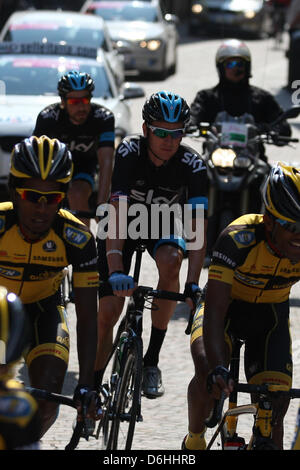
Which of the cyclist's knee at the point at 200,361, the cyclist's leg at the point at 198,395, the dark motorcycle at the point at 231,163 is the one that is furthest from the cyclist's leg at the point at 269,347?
the dark motorcycle at the point at 231,163

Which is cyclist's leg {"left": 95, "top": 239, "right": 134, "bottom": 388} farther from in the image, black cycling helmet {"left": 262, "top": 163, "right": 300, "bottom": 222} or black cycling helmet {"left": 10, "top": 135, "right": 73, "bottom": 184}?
black cycling helmet {"left": 262, "top": 163, "right": 300, "bottom": 222}

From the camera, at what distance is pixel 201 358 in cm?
570

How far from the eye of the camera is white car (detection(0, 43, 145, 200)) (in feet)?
42.9

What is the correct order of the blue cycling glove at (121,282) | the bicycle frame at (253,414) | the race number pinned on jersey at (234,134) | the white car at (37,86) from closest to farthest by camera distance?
the bicycle frame at (253,414) < the blue cycling glove at (121,282) < the race number pinned on jersey at (234,134) < the white car at (37,86)

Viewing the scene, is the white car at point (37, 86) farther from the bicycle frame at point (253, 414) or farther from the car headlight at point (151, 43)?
the car headlight at point (151, 43)

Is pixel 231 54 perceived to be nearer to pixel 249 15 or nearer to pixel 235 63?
pixel 235 63

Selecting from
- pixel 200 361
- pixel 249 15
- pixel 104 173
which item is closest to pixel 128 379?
pixel 200 361

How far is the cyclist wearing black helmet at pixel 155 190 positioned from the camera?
7.08 m

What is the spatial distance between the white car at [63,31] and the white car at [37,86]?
1362mm

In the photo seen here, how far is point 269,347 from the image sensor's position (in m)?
5.85

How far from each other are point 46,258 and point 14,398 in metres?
2.18

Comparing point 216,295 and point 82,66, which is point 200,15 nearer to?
point 82,66

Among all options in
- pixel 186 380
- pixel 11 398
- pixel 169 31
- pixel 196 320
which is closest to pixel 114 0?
pixel 169 31

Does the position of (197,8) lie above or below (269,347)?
below
